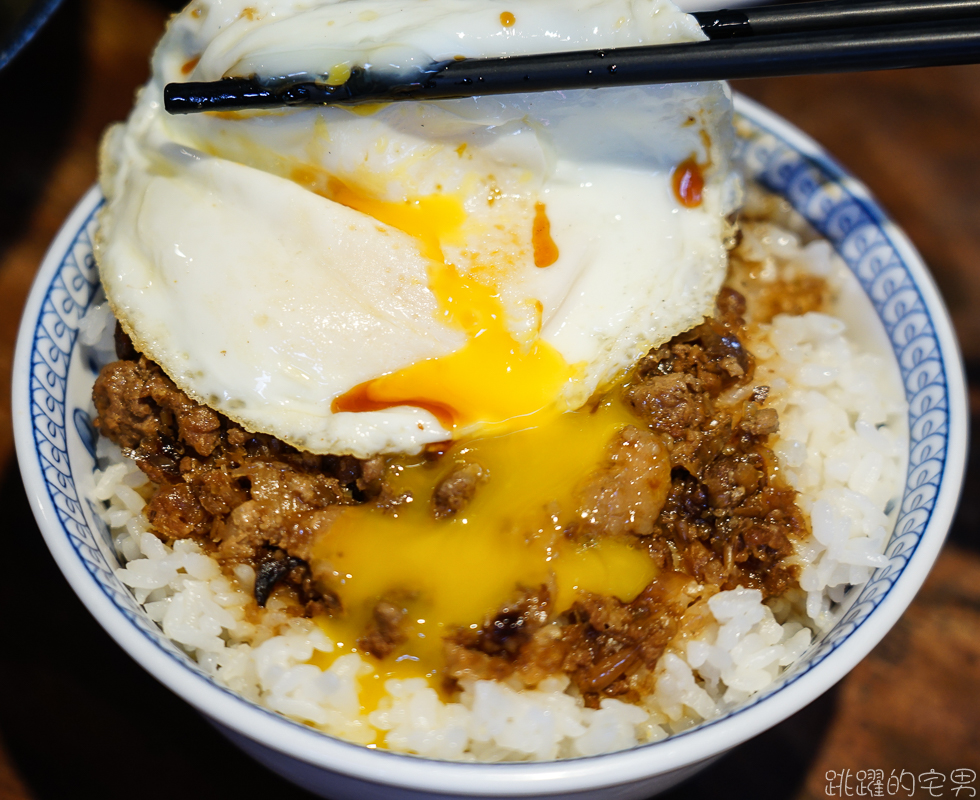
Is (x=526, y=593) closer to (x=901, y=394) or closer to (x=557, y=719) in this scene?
(x=557, y=719)

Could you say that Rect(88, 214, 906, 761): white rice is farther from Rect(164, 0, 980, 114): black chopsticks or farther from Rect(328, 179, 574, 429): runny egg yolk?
Rect(164, 0, 980, 114): black chopsticks

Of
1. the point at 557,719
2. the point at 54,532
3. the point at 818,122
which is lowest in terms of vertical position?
the point at 557,719

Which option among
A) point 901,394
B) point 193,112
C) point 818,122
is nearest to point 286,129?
point 193,112

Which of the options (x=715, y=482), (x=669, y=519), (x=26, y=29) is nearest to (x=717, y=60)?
(x=715, y=482)

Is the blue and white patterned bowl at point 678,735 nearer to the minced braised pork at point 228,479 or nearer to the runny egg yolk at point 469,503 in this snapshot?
the minced braised pork at point 228,479

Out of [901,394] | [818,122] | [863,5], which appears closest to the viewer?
[863,5]
